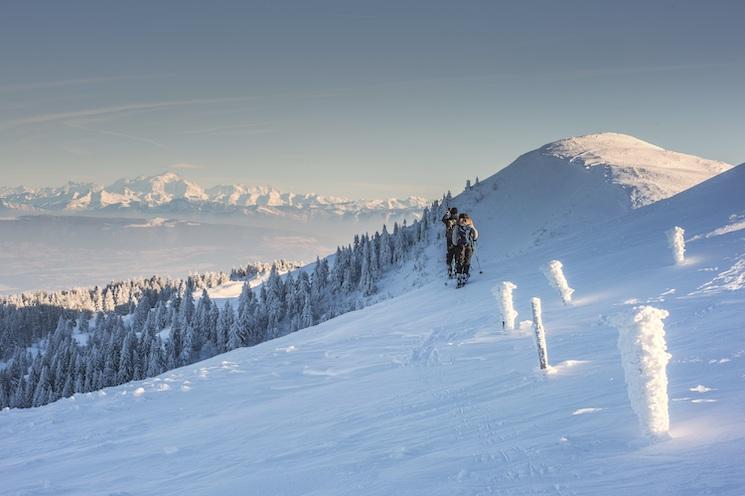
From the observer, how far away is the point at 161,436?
40.4 feet

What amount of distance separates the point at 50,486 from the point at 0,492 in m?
1.13

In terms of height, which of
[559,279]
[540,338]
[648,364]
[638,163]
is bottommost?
[540,338]

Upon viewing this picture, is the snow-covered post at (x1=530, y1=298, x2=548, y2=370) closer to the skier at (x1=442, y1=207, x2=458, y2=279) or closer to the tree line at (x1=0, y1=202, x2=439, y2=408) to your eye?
the skier at (x1=442, y1=207, x2=458, y2=279)

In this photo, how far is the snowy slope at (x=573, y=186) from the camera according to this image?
98.2m

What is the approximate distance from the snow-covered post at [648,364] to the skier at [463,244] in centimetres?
1822

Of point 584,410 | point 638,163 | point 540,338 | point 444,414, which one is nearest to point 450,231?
point 540,338

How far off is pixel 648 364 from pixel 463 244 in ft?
65.4

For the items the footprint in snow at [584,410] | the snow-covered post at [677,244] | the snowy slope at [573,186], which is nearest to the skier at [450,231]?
the snow-covered post at [677,244]

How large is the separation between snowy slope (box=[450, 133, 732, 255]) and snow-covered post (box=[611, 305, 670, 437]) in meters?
91.4

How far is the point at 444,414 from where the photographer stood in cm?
959

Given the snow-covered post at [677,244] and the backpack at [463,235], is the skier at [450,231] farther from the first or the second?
the snow-covered post at [677,244]

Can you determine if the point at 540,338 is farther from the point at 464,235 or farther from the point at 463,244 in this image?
the point at 463,244

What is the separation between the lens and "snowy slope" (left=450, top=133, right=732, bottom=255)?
322 feet

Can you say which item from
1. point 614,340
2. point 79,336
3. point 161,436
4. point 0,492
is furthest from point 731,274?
point 79,336
